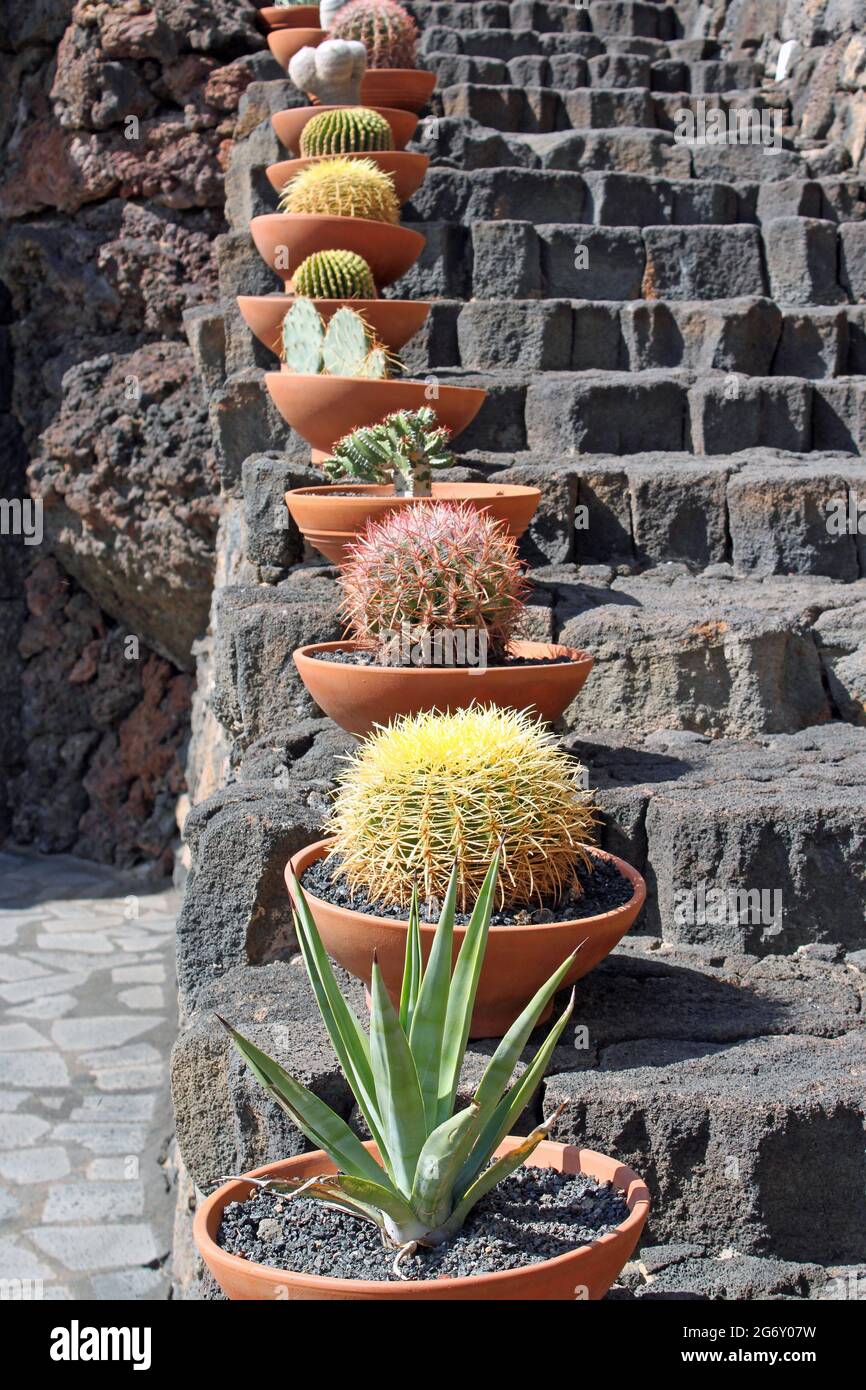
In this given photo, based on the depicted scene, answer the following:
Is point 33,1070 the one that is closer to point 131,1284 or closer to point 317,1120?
point 131,1284

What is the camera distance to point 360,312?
509cm

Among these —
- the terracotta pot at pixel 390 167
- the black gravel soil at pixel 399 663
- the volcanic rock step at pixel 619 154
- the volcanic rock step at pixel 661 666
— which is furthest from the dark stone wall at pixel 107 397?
the black gravel soil at pixel 399 663

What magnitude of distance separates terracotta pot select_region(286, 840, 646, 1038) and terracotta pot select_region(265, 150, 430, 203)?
4273mm

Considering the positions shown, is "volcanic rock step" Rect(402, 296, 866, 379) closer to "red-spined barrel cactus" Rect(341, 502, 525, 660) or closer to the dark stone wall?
the dark stone wall

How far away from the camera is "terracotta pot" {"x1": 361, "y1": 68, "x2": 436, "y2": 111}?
6.70 meters

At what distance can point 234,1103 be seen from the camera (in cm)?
235

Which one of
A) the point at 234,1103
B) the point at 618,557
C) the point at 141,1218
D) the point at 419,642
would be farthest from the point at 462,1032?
the point at 141,1218

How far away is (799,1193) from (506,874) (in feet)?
2.23

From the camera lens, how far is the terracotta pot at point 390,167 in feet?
19.5

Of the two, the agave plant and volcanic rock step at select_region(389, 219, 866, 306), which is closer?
the agave plant

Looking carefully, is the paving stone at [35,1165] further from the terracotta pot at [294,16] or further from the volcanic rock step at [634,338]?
the terracotta pot at [294,16]

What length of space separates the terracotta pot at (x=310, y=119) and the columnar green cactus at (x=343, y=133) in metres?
0.08

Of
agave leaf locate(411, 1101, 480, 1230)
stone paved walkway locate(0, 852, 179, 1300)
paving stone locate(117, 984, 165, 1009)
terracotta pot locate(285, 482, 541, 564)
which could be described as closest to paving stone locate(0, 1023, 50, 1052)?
stone paved walkway locate(0, 852, 179, 1300)
